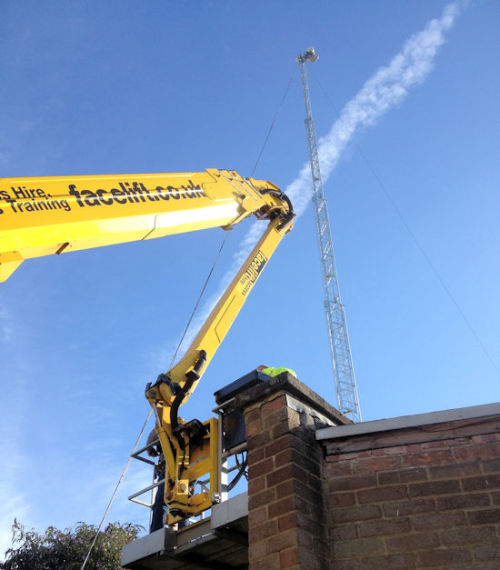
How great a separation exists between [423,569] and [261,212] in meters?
9.20

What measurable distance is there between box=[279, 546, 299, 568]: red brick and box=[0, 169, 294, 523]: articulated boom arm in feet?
7.87

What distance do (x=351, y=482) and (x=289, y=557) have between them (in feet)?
2.79

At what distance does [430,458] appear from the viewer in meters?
4.68

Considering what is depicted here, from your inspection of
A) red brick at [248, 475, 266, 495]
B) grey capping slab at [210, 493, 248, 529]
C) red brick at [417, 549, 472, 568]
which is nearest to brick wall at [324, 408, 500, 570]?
red brick at [417, 549, 472, 568]

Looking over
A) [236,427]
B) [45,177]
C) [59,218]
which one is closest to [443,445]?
[236,427]

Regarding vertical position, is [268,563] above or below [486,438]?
below

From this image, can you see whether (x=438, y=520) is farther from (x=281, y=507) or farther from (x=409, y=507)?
(x=281, y=507)

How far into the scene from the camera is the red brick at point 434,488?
177 inches

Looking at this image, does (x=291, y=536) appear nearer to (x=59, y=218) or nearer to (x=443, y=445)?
(x=443, y=445)

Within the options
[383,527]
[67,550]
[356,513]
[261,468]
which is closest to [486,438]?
[383,527]

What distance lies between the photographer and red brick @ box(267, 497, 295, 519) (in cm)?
443

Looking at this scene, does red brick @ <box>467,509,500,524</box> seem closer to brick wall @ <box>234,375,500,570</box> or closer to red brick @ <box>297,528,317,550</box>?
brick wall @ <box>234,375,500,570</box>

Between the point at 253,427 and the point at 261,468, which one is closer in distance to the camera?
the point at 261,468

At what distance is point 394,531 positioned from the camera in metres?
4.40
